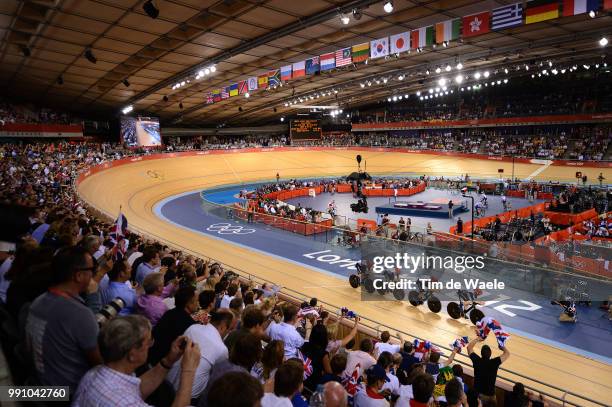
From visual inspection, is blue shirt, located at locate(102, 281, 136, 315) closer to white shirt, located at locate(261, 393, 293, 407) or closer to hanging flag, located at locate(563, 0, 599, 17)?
white shirt, located at locate(261, 393, 293, 407)

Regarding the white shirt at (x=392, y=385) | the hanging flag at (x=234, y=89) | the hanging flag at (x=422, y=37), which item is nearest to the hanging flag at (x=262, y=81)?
the hanging flag at (x=234, y=89)

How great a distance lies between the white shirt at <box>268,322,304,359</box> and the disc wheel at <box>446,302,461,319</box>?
634cm

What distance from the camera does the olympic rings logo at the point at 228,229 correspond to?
1919cm

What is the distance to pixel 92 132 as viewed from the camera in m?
41.9

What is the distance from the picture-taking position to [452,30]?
50.5 ft

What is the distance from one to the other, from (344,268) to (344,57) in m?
11.2

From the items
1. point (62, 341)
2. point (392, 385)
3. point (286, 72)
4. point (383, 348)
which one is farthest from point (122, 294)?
point (286, 72)

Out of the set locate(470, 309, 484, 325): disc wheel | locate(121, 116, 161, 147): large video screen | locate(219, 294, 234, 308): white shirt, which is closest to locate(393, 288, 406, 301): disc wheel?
locate(470, 309, 484, 325): disc wheel

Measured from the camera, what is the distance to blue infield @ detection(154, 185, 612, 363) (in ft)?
31.7

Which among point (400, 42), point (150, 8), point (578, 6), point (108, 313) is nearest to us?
point (108, 313)

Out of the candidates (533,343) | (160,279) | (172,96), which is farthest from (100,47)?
(533,343)

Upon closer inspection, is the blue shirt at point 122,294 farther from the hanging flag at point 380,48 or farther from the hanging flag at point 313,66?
the hanging flag at point 313,66

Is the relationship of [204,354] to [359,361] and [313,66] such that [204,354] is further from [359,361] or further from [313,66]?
[313,66]

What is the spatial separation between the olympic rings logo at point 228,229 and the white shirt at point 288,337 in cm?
1453
